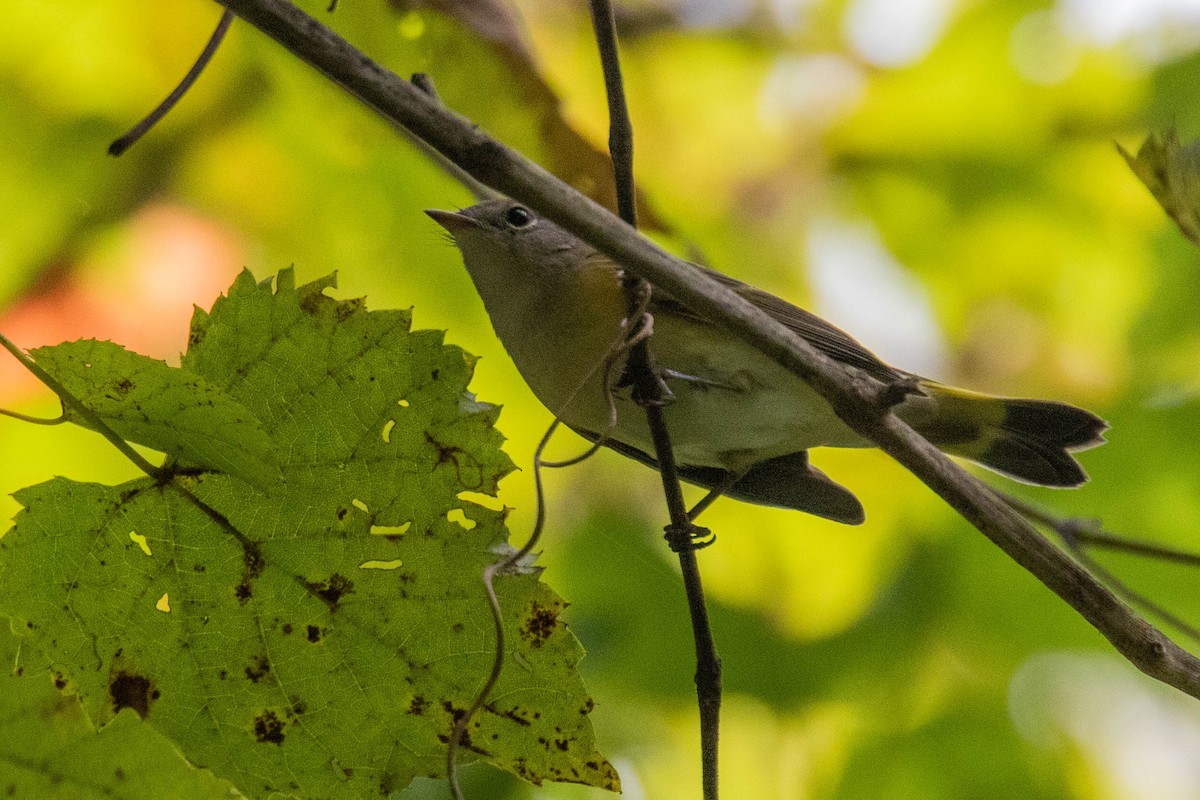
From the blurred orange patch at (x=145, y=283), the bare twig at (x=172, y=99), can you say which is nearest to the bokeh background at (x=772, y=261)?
the blurred orange patch at (x=145, y=283)

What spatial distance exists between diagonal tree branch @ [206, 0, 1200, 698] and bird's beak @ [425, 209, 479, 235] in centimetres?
143

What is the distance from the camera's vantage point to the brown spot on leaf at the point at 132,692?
1382mm

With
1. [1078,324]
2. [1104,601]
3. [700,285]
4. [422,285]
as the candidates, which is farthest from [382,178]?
[1078,324]

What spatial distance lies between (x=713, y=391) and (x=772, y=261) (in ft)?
3.64

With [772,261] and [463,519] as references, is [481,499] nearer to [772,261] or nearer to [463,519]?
[463,519]

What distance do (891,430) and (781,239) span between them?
8.27 feet

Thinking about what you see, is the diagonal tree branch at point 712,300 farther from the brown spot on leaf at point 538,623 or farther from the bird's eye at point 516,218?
the bird's eye at point 516,218

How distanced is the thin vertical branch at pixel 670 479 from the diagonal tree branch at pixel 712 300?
14.5 inches

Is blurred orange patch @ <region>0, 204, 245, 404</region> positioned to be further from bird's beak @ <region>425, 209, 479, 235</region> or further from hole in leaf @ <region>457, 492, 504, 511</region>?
hole in leaf @ <region>457, 492, 504, 511</region>

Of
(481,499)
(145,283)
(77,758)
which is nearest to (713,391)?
(481,499)

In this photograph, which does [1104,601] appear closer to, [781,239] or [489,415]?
[489,415]

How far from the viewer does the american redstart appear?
100 inches

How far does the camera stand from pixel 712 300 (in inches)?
46.6

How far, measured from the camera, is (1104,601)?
4.39 ft
